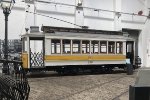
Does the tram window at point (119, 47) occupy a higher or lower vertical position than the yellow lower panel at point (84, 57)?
higher

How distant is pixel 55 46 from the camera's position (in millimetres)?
18078

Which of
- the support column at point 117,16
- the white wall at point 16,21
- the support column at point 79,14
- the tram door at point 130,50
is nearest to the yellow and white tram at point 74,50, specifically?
the tram door at point 130,50

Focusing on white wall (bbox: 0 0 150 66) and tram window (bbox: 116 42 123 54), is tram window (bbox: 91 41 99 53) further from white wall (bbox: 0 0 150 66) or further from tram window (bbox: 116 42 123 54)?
white wall (bbox: 0 0 150 66)

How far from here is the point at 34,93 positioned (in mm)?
11516

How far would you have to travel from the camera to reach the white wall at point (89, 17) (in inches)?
805

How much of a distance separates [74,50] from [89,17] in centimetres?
726

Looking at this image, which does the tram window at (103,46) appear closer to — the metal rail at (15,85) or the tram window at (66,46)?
the tram window at (66,46)

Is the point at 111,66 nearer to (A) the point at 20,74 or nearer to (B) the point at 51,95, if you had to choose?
(B) the point at 51,95

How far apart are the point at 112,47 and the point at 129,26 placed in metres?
9.36

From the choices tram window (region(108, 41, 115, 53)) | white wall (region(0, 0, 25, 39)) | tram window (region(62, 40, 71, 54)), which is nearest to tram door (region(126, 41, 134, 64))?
tram window (region(108, 41, 115, 53))

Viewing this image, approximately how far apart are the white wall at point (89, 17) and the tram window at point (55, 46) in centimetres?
367

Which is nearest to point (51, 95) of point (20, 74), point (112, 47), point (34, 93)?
point (34, 93)

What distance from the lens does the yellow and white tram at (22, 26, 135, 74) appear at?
17.7 metres

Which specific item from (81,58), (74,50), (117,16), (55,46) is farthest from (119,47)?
(117,16)
